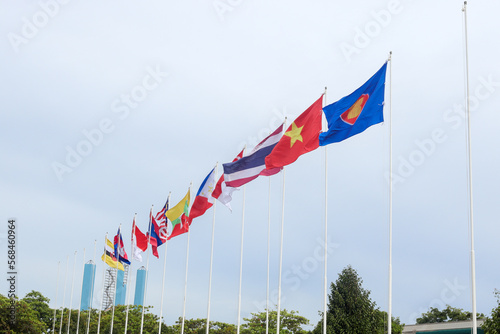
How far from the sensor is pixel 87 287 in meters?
60.8

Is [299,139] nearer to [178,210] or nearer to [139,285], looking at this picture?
[178,210]

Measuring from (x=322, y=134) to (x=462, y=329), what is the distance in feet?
99.9

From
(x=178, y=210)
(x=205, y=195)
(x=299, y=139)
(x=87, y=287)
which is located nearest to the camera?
(x=299, y=139)

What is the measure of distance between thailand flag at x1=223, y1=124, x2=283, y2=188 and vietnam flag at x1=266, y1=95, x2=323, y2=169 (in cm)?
154

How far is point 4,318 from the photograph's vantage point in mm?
43469

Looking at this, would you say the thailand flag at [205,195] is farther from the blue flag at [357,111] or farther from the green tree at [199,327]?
the green tree at [199,327]

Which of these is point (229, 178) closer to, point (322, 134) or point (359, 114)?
point (322, 134)

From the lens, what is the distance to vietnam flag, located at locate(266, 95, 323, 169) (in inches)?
847

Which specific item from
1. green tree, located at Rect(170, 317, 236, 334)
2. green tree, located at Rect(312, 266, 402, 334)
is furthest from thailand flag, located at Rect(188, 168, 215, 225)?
green tree, located at Rect(170, 317, 236, 334)

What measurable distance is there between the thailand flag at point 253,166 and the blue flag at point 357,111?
4.27 m

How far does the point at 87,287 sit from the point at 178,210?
31.8 metres

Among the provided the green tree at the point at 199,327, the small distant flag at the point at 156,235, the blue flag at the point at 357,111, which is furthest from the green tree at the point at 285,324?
the blue flag at the point at 357,111

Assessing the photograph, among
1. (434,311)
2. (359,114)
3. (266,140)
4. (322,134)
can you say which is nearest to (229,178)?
(266,140)

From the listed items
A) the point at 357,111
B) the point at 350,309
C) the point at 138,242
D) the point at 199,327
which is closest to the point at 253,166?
the point at 357,111
